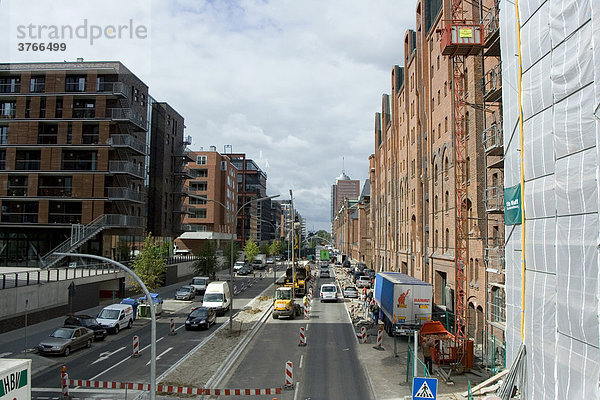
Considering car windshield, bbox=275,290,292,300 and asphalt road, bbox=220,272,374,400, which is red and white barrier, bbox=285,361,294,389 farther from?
car windshield, bbox=275,290,292,300

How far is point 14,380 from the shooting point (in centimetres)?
1226

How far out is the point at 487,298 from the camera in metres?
26.7

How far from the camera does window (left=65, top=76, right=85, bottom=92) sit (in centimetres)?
4806

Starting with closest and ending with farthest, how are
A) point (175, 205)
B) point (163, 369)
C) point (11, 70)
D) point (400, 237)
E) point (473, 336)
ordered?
point (163, 369)
point (473, 336)
point (11, 70)
point (400, 237)
point (175, 205)

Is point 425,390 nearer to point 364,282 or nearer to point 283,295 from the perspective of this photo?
point 283,295

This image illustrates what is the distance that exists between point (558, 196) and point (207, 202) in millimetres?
86306

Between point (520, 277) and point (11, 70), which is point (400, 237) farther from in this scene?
point (11, 70)

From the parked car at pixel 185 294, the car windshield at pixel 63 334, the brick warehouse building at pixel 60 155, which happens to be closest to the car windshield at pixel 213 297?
the parked car at pixel 185 294

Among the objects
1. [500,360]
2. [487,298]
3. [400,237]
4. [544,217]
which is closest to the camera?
[544,217]

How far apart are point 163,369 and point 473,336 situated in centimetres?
1906

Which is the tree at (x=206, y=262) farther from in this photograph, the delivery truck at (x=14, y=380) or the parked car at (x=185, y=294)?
the delivery truck at (x=14, y=380)

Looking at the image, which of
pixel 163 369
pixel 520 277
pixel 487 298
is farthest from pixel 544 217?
pixel 163 369

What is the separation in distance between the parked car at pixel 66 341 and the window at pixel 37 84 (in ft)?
104

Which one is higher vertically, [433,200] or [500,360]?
[433,200]
